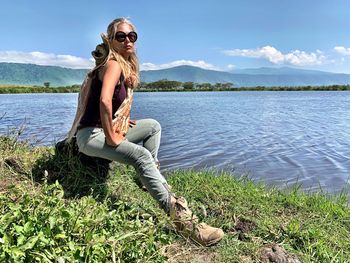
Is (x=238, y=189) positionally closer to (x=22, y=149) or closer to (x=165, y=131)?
(x=22, y=149)

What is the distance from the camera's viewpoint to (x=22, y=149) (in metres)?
5.93

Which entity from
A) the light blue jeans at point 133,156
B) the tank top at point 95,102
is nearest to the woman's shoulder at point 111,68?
the tank top at point 95,102

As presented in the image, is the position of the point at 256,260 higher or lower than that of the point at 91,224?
lower

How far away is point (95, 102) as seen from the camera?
422cm

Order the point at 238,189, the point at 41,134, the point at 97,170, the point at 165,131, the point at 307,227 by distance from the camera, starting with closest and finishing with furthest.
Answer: the point at 307,227 → the point at 97,170 → the point at 238,189 → the point at 41,134 → the point at 165,131

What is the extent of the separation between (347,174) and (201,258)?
5989 millimetres

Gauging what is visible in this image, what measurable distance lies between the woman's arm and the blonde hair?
0.15 meters

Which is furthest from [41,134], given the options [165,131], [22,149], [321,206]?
[321,206]

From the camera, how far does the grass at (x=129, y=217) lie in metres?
2.41

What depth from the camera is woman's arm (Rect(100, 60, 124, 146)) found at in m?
3.83

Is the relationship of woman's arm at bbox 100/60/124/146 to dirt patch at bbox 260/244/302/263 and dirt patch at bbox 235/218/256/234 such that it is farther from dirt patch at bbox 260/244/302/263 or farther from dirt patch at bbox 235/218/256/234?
dirt patch at bbox 260/244/302/263

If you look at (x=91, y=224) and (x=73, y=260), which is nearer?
(x=73, y=260)

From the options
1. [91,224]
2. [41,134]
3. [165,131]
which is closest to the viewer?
[91,224]

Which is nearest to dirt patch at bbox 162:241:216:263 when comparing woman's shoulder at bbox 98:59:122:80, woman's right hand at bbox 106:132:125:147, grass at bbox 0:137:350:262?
grass at bbox 0:137:350:262
